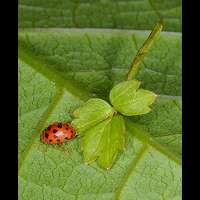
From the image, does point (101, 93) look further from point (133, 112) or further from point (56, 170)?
point (56, 170)

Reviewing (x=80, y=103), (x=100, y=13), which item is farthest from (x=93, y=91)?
(x=100, y=13)

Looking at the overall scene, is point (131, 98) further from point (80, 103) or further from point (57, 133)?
point (57, 133)

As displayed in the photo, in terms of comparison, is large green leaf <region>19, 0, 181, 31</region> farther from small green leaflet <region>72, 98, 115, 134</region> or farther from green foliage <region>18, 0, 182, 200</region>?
small green leaflet <region>72, 98, 115, 134</region>

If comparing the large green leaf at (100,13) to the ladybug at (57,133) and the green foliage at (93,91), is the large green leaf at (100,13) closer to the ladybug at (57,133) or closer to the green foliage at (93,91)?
the green foliage at (93,91)

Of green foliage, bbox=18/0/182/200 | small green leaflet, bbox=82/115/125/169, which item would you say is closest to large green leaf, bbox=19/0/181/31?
green foliage, bbox=18/0/182/200

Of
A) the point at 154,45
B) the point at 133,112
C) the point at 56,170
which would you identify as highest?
the point at 154,45

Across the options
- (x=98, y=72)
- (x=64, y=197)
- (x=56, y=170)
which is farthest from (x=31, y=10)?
(x=64, y=197)

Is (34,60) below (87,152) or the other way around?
the other way around
